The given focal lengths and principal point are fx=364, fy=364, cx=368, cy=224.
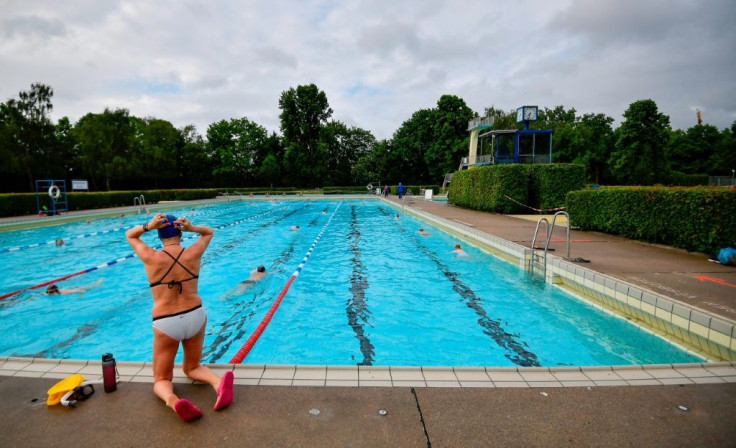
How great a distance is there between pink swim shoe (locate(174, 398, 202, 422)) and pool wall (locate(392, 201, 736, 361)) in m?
5.20

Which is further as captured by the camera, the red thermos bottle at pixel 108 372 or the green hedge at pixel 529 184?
the green hedge at pixel 529 184

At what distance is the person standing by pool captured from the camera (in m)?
2.75

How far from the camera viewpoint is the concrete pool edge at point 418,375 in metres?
3.01

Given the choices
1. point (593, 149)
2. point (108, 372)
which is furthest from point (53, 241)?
point (593, 149)

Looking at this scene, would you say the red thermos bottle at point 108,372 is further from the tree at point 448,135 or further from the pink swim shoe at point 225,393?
the tree at point 448,135

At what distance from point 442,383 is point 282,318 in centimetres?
384

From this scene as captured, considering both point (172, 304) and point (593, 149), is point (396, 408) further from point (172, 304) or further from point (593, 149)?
point (593, 149)

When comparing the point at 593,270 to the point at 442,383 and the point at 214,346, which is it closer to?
the point at 442,383

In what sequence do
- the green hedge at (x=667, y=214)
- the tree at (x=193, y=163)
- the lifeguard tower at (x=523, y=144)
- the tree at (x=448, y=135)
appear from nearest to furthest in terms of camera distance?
1. the green hedge at (x=667, y=214)
2. the lifeguard tower at (x=523, y=144)
3. the tree at (x=448, y=135)
4. the tree at (x=193, y=163)

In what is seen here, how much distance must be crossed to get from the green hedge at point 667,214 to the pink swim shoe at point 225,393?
916 centimetres

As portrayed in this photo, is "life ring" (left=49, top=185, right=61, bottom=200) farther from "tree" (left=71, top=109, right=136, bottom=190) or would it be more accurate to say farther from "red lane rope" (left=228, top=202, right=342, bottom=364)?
"tree" (left=71, top=109, right=136, bottom=190)

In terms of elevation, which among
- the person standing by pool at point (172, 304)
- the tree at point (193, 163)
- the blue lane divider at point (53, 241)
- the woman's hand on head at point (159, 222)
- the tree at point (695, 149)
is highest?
the tree at point (695, 149)

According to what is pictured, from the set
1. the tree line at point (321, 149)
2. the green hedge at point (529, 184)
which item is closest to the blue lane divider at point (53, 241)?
the green hedge at point (529, 184)

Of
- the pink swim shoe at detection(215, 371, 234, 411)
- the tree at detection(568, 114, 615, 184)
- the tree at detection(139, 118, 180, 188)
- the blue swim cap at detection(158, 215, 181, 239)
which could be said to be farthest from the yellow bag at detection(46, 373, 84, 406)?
the tree at detection(568, 114, 615, 184)
